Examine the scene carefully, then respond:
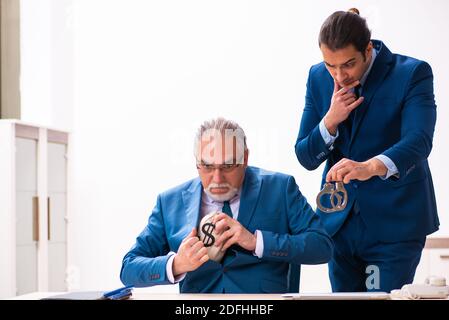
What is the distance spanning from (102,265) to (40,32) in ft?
4.64

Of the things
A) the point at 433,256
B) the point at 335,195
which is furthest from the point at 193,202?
the point at 433,256

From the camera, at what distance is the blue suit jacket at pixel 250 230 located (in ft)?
9.52

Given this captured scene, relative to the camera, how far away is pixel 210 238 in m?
2.95

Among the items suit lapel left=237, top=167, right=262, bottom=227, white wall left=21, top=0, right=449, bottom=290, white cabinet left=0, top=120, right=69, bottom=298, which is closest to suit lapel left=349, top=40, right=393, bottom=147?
white wall left=21, top=0, right=449, bottom=290

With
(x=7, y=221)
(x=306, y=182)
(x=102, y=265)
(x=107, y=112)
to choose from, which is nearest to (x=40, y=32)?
(x=107, y=112)

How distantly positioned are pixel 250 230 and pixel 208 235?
0.18m

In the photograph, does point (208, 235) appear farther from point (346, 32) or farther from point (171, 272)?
point (346, 32)

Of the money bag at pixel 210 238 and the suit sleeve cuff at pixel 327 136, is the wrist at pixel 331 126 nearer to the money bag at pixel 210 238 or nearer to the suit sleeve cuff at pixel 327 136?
the suit sleeve cuff at pixel 327 136

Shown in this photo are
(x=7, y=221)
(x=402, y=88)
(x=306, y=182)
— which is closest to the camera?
(x=402, y=88)

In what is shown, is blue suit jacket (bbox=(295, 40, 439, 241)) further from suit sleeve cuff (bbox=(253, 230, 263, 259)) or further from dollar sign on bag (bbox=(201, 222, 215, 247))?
dollar sign on bag (bbox=(201, 222, 215, 247))

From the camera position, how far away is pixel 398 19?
3.59 m

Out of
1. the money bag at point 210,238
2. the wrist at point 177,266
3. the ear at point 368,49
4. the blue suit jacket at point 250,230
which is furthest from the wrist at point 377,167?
the wrist at point 177,266

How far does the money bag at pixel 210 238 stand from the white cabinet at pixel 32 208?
185cm

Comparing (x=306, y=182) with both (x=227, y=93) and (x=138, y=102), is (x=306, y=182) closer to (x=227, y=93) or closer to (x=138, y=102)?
(x=227, y=93)
